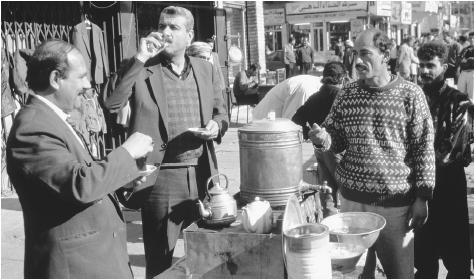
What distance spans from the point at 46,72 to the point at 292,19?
27476 millimetres

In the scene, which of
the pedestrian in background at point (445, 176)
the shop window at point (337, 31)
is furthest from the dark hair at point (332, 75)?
the shop window at point (337, 31)

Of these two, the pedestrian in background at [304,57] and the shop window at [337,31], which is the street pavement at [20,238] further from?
the shop window at [337,31]

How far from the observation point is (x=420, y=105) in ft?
9.37

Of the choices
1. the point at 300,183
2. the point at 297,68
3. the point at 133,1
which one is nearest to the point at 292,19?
the point at 297,68

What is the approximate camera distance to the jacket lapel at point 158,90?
3.35 m

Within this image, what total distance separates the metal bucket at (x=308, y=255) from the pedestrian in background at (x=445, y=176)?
4.69 ft

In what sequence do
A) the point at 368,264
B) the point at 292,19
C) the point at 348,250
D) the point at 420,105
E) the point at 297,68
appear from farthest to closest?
the point at 292,19 → the point at 297,68 → the point at 368,264 → the point at 420,105 → the point at 348,250

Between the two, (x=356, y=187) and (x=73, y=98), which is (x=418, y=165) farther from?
(x=73, y=98)

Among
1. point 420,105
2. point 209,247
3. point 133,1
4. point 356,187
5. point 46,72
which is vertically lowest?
point 209,247

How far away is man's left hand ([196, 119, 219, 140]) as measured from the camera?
3293 mm

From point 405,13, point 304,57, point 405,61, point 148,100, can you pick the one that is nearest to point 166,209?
point 148,100

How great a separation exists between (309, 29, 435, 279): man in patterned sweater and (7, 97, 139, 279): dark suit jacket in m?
1.24

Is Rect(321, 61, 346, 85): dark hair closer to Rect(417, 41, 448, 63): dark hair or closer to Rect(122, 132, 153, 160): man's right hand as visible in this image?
Rect(417, 41, 448, 63): dark hair

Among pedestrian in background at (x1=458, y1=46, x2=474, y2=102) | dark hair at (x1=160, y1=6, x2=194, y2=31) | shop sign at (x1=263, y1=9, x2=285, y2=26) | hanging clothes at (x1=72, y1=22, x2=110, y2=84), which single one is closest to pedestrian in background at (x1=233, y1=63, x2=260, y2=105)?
hanging clothes at (x1=72, y1=22, x2=110, y2=84)
